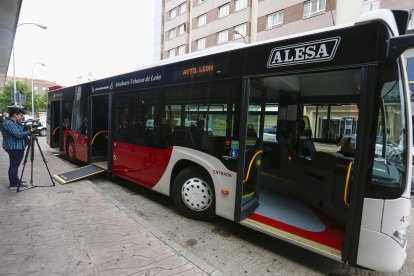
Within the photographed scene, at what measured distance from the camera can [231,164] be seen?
142 inches

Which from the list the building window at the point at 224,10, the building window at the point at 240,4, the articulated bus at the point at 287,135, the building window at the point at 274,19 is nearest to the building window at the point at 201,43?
the building window at the point at 224,10

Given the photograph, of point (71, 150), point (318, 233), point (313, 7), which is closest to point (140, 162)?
point (318, 233)

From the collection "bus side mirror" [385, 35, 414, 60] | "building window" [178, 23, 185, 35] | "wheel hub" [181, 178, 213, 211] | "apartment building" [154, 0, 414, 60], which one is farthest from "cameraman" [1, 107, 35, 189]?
"building window" [178, 23, 185, 35]

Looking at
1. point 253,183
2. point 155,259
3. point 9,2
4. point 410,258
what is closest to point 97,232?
point 155,259

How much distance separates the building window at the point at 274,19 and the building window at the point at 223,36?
5.25 metres

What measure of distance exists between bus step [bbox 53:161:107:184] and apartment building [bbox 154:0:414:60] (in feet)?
28.9

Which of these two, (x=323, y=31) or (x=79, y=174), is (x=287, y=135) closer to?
(x=323, y=31)

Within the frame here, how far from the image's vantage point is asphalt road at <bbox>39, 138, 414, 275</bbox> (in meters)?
3.02

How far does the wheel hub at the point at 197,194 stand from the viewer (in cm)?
411

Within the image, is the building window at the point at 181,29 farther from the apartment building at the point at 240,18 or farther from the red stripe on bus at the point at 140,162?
the red stripe on bus at the point at 140,162

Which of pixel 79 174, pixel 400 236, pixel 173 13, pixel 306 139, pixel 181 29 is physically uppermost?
pixel 173 13

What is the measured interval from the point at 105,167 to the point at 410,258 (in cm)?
663

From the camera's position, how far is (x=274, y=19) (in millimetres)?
20734

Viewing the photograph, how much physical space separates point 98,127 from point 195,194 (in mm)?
4840
